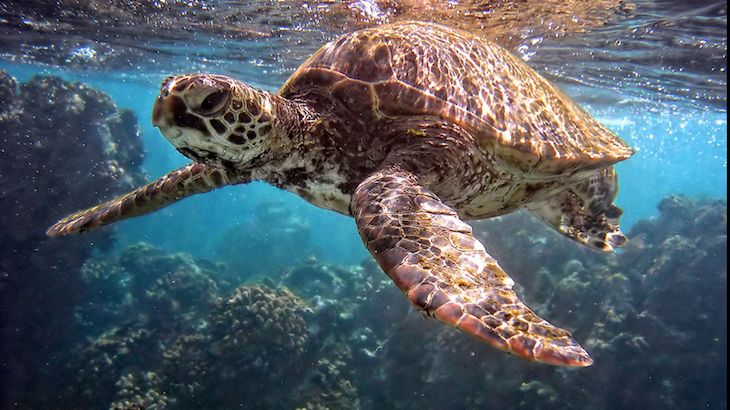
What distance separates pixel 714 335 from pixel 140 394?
12.5 metres

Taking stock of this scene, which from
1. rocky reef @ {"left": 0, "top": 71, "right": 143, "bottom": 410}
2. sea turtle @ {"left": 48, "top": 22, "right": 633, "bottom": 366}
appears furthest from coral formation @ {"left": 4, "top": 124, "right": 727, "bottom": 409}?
sea turtle @ {"left": 48, "top": 22, "right": 633, "bottom": 366}

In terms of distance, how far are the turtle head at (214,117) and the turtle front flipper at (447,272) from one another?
798 mm

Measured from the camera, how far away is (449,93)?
3240mm

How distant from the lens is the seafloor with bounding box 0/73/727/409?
822cm

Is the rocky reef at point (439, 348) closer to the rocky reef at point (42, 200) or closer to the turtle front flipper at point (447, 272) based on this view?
the rocky reef at point (42, 200)

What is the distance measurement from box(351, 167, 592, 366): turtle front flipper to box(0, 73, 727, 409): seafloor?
6.86 meters

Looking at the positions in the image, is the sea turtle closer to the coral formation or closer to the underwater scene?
the underwater scene

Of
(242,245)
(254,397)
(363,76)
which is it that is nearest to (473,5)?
(363,76)

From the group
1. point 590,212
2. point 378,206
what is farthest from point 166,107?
point 590,212

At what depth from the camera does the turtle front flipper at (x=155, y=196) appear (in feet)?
12.0

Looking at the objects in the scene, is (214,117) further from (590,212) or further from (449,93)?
(590,212)

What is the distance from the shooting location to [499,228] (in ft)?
41.1

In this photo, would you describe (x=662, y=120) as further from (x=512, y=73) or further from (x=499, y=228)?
(x=512, y=73)

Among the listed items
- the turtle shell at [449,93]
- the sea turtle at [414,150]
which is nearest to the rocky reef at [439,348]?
the sea turtle at [414,150]
